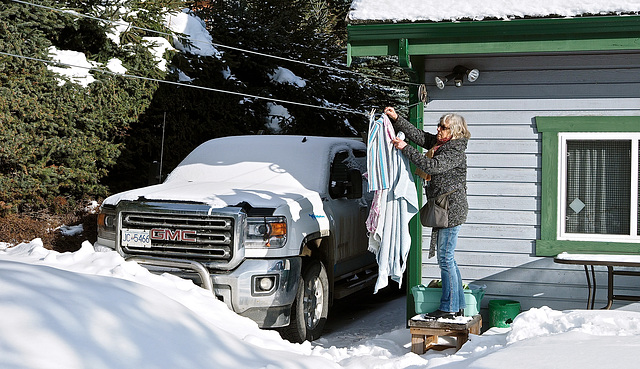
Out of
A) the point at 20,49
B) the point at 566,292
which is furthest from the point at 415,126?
the point at 20,49

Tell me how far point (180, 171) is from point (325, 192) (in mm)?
1873

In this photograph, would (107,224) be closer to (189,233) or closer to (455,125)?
(189,233)

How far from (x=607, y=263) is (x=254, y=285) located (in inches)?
130

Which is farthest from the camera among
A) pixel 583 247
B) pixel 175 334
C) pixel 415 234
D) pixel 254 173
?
pixel 254 173

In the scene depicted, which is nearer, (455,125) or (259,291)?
(455,125)

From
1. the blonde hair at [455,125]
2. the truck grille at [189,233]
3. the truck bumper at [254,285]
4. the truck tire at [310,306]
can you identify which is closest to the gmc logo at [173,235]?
the truck grille at [189,233]

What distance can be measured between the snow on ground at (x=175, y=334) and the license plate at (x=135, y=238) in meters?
0.41

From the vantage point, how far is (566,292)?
7.93 metres

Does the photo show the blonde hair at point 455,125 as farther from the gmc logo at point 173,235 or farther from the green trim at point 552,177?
the gmc logo at point 173,235

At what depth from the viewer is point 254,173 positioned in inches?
350

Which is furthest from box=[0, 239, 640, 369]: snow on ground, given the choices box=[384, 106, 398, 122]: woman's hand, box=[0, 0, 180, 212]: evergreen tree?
box=[0, 0, 180, 212]: evergreen tree

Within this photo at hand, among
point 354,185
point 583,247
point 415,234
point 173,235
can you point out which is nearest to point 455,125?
point 415,234

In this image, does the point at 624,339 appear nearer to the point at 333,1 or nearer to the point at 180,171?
the point at 180,171

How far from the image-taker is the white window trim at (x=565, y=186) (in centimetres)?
777
